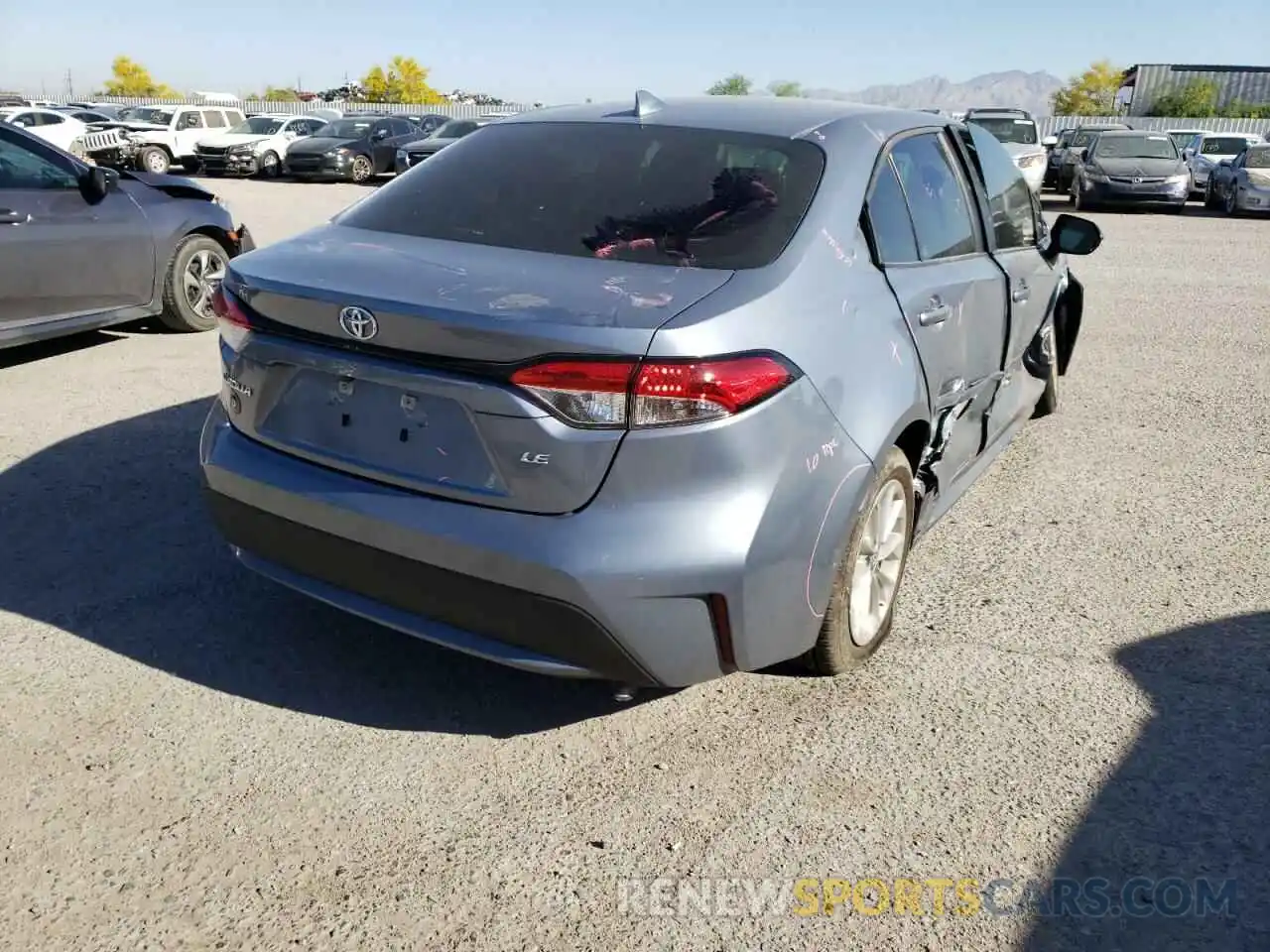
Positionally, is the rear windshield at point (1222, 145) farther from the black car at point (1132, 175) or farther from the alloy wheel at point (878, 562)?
the alloy wheel at point (878, 562)

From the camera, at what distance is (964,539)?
442cm

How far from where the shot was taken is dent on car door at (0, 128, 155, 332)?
20.6 feet

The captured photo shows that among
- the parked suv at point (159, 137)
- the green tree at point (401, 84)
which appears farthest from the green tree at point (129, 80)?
the parked suv at point (159, 137)

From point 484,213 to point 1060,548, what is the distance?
8.59 feet

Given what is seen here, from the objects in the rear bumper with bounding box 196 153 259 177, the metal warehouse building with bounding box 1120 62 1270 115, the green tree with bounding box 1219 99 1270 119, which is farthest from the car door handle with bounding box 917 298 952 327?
the metal warehouse building with bounding box 1120 62 1270 115

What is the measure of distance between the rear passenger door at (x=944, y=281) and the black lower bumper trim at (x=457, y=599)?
1.38 meters

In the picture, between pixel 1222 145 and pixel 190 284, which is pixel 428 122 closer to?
pixel 1222 145

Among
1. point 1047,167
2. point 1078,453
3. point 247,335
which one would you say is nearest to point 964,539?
point 1078,453

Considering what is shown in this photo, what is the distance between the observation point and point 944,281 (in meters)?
3.53

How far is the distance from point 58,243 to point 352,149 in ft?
61.8

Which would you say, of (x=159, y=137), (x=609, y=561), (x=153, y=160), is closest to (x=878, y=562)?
(x=609, y=561)

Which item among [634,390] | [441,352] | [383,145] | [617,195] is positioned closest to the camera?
[634,390]

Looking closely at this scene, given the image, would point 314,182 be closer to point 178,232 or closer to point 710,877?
point 178,232

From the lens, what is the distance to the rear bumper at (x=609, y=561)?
8.21 ft
